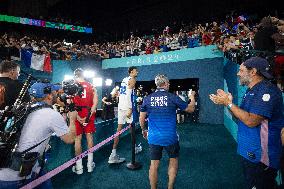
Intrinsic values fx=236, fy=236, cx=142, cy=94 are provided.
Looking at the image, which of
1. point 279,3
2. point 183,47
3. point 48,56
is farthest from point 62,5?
point 279,3

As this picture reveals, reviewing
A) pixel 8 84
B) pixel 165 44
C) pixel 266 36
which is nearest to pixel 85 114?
pixel 8 84

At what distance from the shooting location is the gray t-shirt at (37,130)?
7.43ft

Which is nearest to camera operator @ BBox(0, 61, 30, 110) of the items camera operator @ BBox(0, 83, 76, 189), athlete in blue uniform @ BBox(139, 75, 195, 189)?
camera operator @ BBox(0, 83, 76, 189)

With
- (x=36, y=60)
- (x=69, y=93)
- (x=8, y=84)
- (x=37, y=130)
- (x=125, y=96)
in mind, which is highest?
(x=36, y=60)

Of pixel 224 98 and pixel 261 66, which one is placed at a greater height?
pixel 261 66

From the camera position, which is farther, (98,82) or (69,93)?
(98,82)

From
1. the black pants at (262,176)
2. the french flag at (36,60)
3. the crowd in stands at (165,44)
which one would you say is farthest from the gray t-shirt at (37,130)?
the french flag at (36,60)

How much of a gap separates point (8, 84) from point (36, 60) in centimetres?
1158

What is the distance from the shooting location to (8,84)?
3.46m

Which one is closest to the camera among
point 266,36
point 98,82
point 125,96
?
point 266,36

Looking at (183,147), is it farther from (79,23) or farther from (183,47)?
(79,23)

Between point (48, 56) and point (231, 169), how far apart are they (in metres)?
13.0

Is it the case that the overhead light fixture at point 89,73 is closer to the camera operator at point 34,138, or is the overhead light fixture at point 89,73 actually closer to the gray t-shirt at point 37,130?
the camera operator at point 34,138

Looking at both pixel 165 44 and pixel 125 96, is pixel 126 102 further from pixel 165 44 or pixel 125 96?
pixel 165 44
